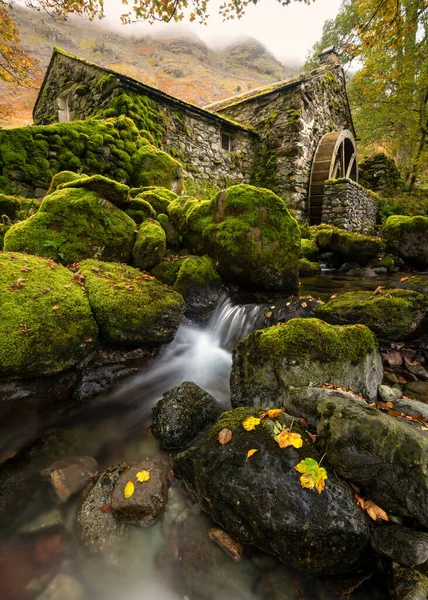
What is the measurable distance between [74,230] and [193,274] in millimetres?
2004

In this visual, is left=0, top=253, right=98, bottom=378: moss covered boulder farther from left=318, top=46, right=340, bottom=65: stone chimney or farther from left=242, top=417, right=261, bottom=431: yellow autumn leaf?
left=318, top=46, right=340, bottom=65: stone chimney

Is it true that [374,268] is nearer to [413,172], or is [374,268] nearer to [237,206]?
[237,206]

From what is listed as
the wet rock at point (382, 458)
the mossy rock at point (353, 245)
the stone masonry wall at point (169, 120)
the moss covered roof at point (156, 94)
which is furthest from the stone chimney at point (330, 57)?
the wet rock at point (382, 458)

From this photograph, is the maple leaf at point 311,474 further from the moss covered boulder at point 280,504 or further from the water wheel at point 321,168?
the water wheel at point 321,168

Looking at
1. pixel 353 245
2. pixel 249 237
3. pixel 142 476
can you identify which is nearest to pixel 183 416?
pixel 142 476

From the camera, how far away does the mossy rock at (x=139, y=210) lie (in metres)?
5.23

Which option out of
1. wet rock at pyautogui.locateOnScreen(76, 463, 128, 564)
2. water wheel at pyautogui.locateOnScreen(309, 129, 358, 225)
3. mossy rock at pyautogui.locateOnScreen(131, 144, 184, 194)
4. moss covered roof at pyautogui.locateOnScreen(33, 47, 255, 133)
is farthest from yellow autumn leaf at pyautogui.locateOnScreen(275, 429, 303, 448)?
water wheel at pyautogui.locateOnScreen(309, 129, 358, 225)

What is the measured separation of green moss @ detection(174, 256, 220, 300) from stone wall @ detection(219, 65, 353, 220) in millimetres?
8808

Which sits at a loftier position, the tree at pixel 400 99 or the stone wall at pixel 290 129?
the tree at pixel 400 99

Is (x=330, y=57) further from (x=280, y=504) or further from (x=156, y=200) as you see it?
(x=280, y=504)

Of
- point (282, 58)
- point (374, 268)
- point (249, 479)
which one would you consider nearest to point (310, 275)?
point (374, 268)

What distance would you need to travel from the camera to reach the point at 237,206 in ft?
17.6

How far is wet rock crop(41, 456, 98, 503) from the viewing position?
92.0 inches

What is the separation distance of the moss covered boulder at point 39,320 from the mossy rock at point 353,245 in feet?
25.8
